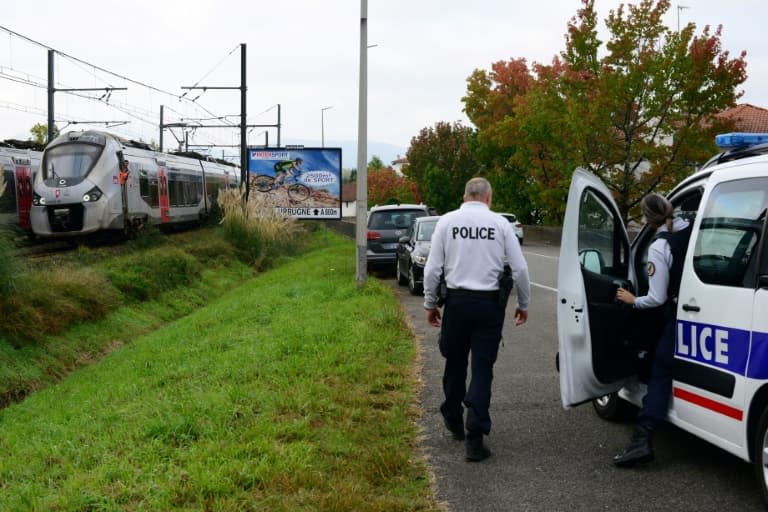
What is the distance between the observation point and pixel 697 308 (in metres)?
5.09

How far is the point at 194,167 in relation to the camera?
3494cm

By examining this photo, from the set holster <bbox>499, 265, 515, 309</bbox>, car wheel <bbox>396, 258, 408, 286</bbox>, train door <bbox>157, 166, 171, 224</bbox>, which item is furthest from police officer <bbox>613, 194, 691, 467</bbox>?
train door <bbox>157, 166, 171, 224</bbox>

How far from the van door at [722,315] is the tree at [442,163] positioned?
6096 centimetres

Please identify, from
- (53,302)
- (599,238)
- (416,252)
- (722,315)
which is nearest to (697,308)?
(722,315)

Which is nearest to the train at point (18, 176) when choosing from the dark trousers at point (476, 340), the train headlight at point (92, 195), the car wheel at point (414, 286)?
the train headlight at point (92, 195)

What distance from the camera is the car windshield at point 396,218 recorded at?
20.6 m

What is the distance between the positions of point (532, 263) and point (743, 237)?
21324 millimetres

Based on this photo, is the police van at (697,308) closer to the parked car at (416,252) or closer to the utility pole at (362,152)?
the parked car at (416,252)

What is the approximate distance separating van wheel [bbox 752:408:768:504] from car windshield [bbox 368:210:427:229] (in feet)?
52.5

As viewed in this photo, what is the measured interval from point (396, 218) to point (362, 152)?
149 inches

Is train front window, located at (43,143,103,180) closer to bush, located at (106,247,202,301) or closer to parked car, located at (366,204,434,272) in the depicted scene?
bush, located at (106,247,202,301)

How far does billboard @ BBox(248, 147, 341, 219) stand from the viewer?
27.8 metres

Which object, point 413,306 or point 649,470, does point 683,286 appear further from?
point 413,306

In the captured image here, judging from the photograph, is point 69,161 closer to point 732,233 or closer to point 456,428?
point 456,428
